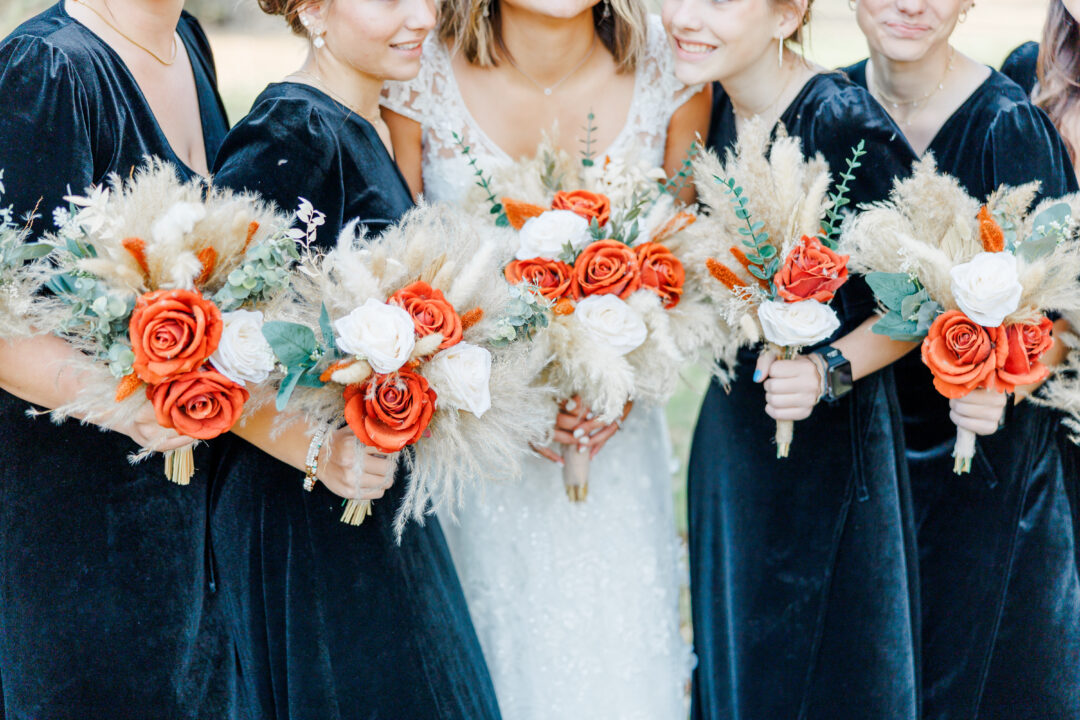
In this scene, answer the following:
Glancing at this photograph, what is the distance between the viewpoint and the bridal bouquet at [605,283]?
98.7 inches

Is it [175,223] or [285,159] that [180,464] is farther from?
[285,159]

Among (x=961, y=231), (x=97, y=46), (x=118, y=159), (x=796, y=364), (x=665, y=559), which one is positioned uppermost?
(x=97, y=46)

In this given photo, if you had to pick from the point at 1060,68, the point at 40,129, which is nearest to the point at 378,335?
the point at 40,129

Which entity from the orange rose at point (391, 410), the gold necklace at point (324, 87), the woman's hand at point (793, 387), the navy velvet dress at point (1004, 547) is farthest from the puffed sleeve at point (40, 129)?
the navy velvet dress at point (1004, 547)

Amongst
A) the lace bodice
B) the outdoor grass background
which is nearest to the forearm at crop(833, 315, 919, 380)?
the lace bodice

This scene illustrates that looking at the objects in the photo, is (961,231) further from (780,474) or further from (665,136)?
(665,136)

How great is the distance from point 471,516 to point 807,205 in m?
1.36

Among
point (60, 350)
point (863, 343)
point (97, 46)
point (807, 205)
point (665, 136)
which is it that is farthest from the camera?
point (665, 136)

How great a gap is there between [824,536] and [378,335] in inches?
56.4

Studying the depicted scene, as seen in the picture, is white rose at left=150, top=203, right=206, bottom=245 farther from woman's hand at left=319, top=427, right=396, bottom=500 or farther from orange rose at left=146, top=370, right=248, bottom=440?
woman's hand at left=319, top=427, right=396, bottom=500

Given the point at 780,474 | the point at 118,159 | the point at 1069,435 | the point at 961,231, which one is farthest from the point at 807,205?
the point at 118,159

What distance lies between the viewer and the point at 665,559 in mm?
3092

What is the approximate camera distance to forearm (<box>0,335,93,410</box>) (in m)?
2.05

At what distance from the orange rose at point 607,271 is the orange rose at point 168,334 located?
1.00 m
